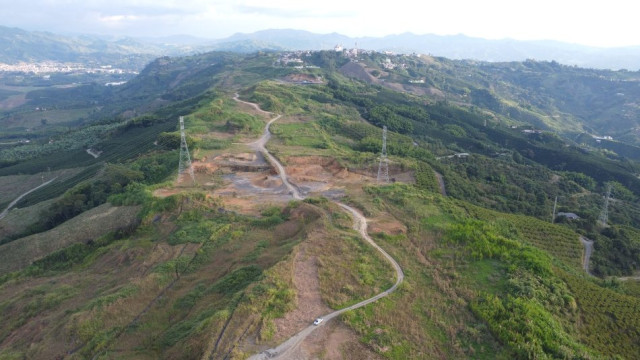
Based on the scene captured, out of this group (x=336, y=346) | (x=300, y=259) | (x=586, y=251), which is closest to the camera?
(x=336, y=346)

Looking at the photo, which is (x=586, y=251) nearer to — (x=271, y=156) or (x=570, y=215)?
(x=570, y=215)

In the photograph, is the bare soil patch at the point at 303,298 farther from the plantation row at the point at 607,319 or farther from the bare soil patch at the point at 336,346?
the plantation row at the point at 607,319

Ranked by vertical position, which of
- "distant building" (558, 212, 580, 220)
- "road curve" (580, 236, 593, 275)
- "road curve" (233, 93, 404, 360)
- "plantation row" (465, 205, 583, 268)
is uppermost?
"road curve" (233, 93, 404, 360)

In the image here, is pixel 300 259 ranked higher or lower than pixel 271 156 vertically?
higher

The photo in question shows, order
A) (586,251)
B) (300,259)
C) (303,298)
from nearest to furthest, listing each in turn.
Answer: (303,298) < (300,259) < (586,251)

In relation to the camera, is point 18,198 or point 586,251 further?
point 18,198

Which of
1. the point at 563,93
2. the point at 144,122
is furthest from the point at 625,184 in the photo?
the point at 563,93

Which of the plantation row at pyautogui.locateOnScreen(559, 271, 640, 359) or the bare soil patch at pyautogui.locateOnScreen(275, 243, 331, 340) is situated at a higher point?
the bare soil patch at pyautogui.locateOnScreen(275, 243, 331, 340)

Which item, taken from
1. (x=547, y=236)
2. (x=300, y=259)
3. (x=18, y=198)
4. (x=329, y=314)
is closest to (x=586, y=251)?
(x=547, y=236)

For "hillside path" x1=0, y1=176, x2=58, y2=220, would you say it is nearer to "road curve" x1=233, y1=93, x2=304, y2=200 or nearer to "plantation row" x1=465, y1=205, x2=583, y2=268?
"road curve" x1=233, y1=93, x2=304, y2=200

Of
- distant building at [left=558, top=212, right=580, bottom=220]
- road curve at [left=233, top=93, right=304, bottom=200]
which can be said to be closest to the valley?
road curve at [left=233, top=93, right=304, bottom=200]

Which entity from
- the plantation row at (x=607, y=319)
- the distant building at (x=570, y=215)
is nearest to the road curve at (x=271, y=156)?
the plantation row at (x=607, y=319)
